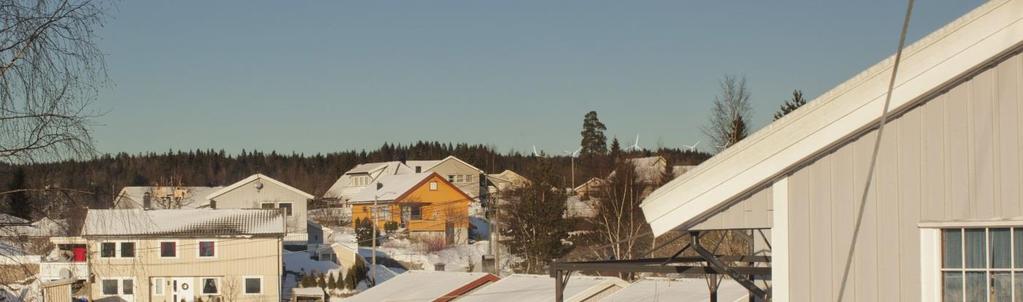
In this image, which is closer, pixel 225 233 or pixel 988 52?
pixel 988 52

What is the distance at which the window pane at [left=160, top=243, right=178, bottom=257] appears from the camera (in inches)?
1857

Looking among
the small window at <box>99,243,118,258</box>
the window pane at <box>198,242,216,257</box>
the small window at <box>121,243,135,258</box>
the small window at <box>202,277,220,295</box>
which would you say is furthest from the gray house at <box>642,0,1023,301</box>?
the small window at <box>121,243,135,258</box>

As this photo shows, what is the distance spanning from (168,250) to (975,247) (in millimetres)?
43115

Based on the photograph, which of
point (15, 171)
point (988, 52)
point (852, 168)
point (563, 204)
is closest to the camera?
point (988, 52)

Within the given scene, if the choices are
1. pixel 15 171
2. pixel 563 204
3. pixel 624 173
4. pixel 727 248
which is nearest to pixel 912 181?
pixel 15 171

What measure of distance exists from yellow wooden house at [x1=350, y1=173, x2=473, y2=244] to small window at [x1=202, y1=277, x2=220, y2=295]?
25.4 metres

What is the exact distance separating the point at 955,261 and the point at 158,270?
42.8 meters

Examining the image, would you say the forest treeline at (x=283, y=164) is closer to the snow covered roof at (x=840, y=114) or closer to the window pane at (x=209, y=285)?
the window pane at (x=209, y=285)

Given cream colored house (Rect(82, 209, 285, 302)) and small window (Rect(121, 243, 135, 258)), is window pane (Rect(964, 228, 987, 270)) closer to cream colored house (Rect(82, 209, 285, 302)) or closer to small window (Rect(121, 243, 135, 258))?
cream colored house (Rect(82, 209, 285, 302))

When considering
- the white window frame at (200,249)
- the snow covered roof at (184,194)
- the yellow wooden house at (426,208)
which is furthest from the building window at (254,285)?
the snow covered roof at (184,194)

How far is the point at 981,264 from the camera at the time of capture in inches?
297

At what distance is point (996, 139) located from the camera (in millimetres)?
7465

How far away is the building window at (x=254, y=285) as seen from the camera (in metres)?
46.5

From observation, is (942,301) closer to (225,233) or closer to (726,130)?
(726,130)
